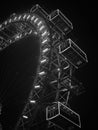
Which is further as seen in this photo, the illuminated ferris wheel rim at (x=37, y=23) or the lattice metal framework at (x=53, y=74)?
the illuminated ferris wheel rim at (x=37, y=23)

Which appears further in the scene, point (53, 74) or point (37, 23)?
point (37, 23)

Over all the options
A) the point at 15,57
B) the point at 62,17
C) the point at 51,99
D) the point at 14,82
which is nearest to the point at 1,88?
the point at 14,82

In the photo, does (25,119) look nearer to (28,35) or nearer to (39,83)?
(39,83)

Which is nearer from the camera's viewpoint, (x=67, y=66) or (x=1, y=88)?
(x=67, y=66)

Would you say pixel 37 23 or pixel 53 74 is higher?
pixel 37 23

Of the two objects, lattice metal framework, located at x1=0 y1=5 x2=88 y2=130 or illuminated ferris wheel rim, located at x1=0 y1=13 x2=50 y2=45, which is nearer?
lattice metal framework, located at x1=0 y1=5 x2=88 y2=130

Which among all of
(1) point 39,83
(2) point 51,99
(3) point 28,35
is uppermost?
(3) point 28,35

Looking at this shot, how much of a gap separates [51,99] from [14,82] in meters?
5.23

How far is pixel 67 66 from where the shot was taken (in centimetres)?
2225

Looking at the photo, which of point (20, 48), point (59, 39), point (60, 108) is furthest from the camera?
point (20, 48)

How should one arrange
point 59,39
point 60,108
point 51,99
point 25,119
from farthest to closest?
point 59,39, point 51,99, point 25,119, point 60,108

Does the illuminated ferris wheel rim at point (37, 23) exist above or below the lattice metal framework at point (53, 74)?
above

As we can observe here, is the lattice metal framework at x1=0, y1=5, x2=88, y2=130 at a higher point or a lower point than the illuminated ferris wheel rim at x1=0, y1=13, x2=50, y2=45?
lower

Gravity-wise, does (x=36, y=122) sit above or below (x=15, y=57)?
below
